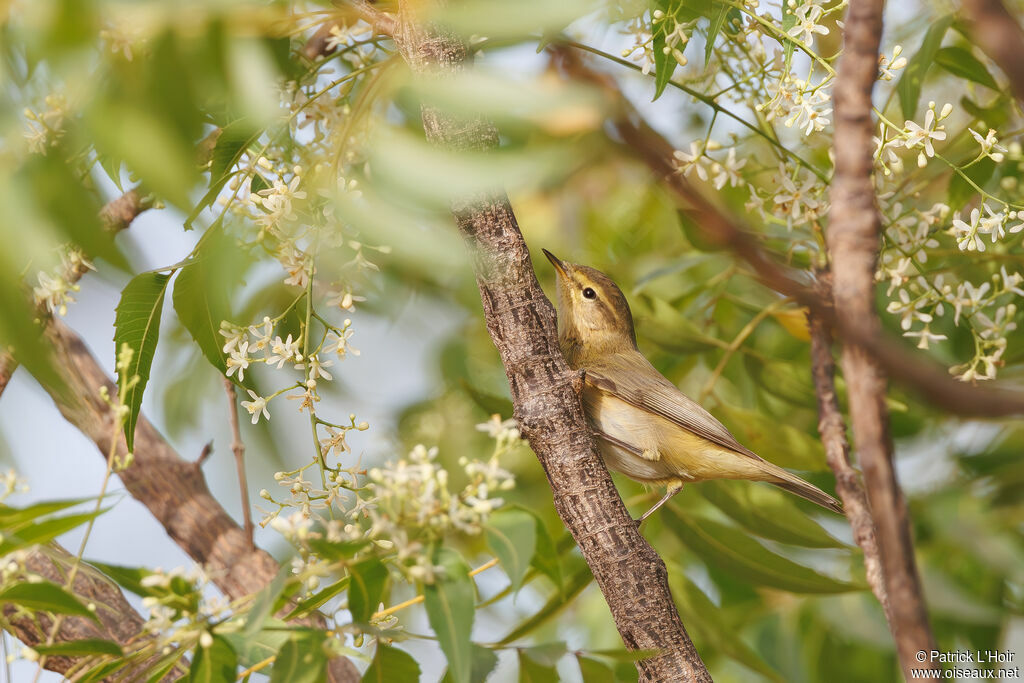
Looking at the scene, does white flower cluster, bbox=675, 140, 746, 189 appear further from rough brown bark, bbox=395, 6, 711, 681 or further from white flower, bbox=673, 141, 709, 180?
rough brown bark, bbox=395, 6, 711, 681

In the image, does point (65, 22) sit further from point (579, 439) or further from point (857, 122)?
point (579, 439)

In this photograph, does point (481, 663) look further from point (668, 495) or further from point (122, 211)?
point (122, 211)

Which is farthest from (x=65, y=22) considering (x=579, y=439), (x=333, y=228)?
(x=579, y=439)

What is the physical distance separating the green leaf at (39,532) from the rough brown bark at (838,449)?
1.98 m

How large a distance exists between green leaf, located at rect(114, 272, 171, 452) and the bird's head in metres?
1.71

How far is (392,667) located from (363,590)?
215 millimetres

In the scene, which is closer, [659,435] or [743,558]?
[743,558]

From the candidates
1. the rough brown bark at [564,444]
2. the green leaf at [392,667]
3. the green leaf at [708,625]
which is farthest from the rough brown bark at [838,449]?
the green leaf at [392,667]

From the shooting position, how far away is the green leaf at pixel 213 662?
56.1 inches

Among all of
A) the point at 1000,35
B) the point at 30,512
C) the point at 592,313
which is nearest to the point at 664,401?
the point at 592,313

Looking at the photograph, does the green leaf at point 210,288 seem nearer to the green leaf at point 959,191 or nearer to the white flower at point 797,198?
the white flower at point 797,198

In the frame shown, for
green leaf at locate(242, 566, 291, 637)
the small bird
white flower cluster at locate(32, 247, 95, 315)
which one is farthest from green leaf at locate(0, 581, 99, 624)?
the small bird

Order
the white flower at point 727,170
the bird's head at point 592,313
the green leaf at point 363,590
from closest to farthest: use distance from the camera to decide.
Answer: the green leaf at point 363,590 → the white flower at point 727,170 → the bird's head at point 592,313

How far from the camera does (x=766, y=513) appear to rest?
2898 millimetres
